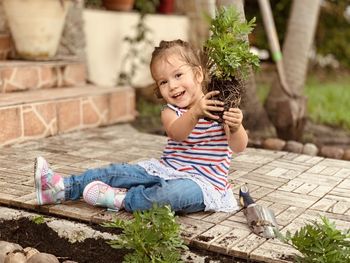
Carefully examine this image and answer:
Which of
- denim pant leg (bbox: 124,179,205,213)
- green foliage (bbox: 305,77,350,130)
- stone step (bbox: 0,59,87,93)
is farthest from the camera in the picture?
green foliage (bbox: 305,77,350,130)

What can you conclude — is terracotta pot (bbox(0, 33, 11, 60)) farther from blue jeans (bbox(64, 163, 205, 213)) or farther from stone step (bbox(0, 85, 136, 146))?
blue jeans (bbox(64, 163, 205, 213))

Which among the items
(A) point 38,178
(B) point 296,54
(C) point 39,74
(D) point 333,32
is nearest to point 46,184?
(A) point 38,178

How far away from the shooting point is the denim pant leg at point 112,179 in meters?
2.96

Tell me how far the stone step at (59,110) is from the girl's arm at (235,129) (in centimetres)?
209

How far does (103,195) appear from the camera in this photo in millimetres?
2877

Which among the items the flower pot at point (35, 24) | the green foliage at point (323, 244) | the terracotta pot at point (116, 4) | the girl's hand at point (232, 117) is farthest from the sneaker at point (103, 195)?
the terracotta pot at point (116, 4)

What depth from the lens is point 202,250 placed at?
2.51 metres

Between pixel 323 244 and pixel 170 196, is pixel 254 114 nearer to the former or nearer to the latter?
pixel 170 196

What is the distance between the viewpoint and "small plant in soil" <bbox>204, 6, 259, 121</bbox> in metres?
2.62

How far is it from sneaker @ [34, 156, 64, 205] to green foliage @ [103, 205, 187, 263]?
81 centimetres

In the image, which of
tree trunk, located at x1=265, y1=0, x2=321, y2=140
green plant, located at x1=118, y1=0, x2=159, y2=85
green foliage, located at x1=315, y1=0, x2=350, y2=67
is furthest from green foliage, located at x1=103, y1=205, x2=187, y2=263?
green foliage, located at x1=315, y1=0, x2=350, y2=67

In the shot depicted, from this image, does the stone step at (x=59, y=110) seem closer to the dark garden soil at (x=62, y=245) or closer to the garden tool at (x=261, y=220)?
the dark garden soil at (x=62, y=245)

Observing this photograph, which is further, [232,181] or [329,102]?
[329,102]

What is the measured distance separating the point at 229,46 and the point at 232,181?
112cm
